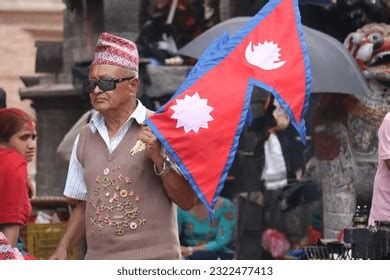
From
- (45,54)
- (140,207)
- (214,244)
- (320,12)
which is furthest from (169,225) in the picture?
(45,54)

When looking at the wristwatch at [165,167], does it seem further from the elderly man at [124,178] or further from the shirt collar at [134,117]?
the shirt collar at [134,117]

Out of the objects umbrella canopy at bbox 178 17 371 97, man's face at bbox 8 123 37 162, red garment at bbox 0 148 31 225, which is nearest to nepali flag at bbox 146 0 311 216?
red garment at bbox 0 148 31 225

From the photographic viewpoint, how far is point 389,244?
302 inches

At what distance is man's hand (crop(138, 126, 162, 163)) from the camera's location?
761 cm

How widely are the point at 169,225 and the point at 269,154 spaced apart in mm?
6639

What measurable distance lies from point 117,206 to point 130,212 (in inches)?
2.6

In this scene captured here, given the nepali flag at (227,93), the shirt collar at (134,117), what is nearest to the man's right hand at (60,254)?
the shirt collar at (134,117)

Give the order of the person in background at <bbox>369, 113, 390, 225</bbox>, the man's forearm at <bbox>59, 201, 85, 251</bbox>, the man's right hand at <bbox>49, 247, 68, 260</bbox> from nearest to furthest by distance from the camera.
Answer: the man's right hand at <bbox>49, 247, 68, 260</bbox> < the man's forearm at <bbox>59, 201, 85, 251</bbox> < the person in background at <bbox>369, 113, 390, 225</bbox>

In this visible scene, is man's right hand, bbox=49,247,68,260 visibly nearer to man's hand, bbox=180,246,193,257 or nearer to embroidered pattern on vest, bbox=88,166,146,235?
embroidered pattern on vest, bbox=88,166,146,235

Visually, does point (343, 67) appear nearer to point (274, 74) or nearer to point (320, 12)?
point (320, 12)

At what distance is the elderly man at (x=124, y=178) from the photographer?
7.67 meters

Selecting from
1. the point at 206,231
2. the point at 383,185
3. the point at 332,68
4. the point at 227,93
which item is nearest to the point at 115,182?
the point at 227,93

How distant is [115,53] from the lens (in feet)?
26.0

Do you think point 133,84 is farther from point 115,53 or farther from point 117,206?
point 117,206
